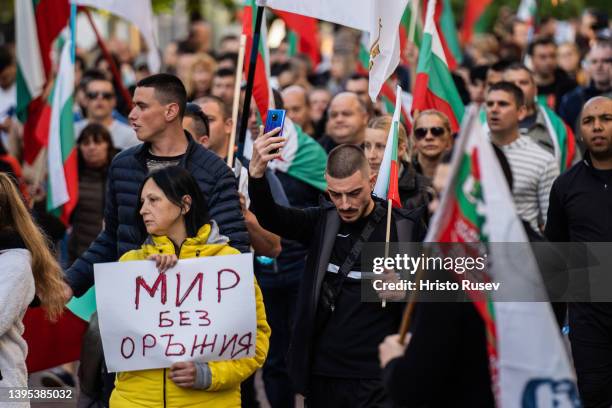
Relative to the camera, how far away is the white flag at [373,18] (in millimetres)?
7926

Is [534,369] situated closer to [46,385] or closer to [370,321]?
[370,321]

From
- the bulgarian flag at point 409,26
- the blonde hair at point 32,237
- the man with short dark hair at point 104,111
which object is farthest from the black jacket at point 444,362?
the man with short dark hair at point 104,111

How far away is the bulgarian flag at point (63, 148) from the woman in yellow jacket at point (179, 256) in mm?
4086

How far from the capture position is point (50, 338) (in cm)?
770

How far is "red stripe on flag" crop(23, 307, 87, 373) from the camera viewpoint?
24.8 ft

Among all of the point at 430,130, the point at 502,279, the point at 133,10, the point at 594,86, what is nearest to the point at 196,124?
the point at 430,130

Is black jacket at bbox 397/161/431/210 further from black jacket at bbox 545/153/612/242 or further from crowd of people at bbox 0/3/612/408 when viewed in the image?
black jacket at bbox 545/153/612/242

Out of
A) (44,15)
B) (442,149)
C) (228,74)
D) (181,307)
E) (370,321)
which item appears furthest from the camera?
(228,74)

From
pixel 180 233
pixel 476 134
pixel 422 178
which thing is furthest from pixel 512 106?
pixel 476 134

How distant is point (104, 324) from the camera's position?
247 inches

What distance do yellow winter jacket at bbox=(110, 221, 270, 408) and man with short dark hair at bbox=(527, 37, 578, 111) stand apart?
840 cm

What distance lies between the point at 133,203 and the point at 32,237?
1053 millimetres

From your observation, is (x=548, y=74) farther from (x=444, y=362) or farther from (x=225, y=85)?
(x=444, y=362)

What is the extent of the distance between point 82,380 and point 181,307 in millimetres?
1599
